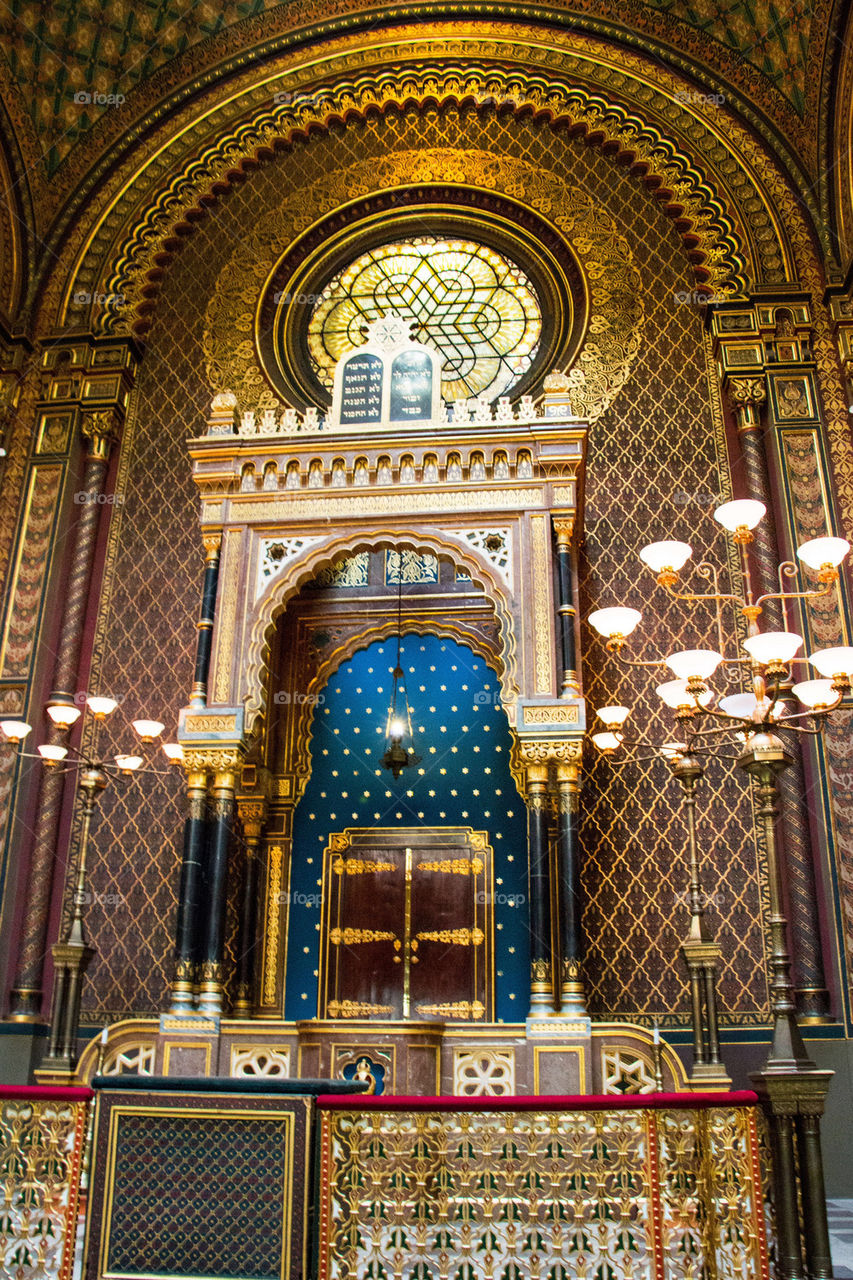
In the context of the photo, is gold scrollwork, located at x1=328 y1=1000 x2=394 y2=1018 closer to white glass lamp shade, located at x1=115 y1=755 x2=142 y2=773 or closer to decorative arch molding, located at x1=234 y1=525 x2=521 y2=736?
decorative arch molding, located at x1=234 y1=525 x2=521 y2=736

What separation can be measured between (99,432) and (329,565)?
386 cm

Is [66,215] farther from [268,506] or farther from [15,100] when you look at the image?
[268,506]

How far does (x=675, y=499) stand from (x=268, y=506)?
4207mm

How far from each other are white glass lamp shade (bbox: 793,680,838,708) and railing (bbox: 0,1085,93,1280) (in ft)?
14.8

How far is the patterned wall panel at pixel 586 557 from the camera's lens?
32.7ft

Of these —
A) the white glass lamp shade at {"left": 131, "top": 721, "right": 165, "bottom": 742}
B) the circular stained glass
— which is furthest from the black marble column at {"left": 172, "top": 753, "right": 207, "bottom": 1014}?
the circular stained glass

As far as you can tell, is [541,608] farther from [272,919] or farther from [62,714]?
[62,714]

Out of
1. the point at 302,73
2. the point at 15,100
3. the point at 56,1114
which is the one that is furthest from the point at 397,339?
the point at 56,1114

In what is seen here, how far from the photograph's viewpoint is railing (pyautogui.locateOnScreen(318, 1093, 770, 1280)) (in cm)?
479

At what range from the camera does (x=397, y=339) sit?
35.0ft

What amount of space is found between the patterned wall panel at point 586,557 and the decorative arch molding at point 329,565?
5.76ft

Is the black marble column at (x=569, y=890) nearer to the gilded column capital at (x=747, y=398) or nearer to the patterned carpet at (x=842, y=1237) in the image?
the patterned carpet at (x=842, y=1237)

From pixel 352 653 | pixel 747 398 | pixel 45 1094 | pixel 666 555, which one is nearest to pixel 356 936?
pixel 352 653

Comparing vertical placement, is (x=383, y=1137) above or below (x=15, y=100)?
below
